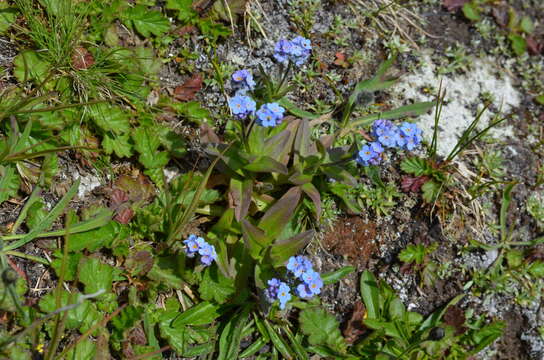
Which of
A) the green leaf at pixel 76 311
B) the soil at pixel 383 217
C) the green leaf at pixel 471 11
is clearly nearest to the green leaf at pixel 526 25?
the green leaf at pixel 471 11

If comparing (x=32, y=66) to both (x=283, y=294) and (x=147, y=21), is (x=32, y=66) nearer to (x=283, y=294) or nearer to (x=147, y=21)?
(x=147, y=21)

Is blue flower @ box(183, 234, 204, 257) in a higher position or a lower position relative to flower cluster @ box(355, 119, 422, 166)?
lower

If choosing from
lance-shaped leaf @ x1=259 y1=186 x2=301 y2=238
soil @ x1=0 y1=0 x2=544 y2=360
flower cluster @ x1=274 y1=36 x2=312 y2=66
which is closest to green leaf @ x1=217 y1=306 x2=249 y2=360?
lance-shaped leaf @ x1=259 y1=186 x2=301 y2=238

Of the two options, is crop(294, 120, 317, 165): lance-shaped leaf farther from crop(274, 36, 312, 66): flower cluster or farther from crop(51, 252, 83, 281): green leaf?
crop(51, 252, 83, 281): green leaf

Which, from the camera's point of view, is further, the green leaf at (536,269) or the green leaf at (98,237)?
the green leaf at (536,269)

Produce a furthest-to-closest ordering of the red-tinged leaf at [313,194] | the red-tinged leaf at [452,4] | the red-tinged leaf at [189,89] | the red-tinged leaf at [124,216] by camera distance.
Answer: the red-tinged leaf at [452,4], the red-tinged leaf at [189,89], the red-tinged leaf at [313,194], the red-tinged leaf at [124,216]

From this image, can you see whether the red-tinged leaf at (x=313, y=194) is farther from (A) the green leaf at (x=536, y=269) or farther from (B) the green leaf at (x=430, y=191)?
(A) the green leaf at (x=536, y=269)
